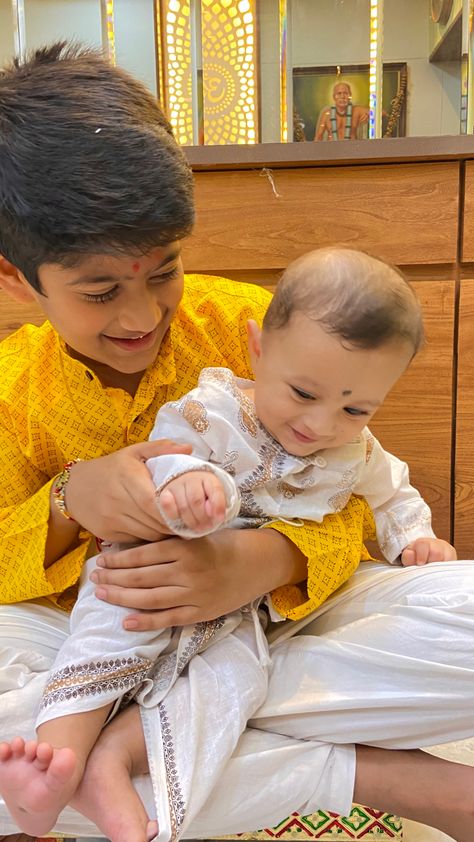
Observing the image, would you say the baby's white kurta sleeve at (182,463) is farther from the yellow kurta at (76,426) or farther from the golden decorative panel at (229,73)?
the golden decorative panel at (229,73)

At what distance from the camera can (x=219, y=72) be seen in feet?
4.59

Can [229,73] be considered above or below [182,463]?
above

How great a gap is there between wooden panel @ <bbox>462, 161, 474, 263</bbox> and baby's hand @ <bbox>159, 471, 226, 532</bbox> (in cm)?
84

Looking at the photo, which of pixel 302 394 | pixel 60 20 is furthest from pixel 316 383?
pixel 60 20

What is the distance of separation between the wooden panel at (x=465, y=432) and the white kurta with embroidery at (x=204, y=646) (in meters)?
0.51

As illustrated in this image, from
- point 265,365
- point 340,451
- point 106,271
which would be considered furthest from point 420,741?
point 106,271

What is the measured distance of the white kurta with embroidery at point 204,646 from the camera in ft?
2.18

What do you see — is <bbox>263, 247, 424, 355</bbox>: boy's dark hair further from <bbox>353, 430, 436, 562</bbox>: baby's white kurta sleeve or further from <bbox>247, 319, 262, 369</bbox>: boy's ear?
<bbox>353, 430, 436, 562</bbox>: baby's white kurta sleeve

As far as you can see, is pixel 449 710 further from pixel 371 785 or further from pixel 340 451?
pixel 340 451

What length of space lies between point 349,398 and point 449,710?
0.34m

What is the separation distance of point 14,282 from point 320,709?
562 mm

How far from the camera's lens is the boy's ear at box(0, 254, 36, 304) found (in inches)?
30.0

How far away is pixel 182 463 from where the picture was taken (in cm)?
62

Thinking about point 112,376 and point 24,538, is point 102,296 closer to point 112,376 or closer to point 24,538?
point 112,376
